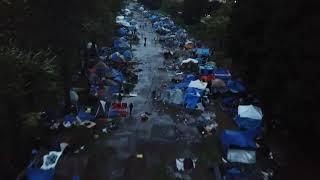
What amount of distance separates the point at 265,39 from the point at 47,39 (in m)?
14.3

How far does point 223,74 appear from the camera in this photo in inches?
1544

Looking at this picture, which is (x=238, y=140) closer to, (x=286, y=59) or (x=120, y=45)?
(x=286, y=59)

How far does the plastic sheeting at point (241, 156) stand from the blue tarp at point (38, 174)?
1020 cm

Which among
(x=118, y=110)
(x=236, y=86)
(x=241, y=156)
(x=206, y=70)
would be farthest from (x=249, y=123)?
(x=206, y=70)

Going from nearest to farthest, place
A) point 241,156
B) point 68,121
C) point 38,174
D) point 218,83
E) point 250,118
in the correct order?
1. point 38,174
2. point 241,156
3. point 68,121
4. point 250,118
5. point 218,83

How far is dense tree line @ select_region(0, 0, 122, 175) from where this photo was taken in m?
20.5

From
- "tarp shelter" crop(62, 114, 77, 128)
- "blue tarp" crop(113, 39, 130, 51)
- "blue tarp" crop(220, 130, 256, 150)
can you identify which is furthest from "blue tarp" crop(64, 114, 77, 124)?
"blue tarp" crop(113, 39, 130, 51)

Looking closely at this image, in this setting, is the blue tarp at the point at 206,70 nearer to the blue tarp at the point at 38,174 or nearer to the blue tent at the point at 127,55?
the blue tent at the point at 127,55

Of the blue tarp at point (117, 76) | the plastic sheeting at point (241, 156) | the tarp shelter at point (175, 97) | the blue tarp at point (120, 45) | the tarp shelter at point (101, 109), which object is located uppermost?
the blue tarp at point (120, 45)

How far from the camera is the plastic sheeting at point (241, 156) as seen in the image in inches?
950

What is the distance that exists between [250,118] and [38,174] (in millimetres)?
14964

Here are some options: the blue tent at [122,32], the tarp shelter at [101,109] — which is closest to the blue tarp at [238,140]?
the tarp shelter at [101,109]

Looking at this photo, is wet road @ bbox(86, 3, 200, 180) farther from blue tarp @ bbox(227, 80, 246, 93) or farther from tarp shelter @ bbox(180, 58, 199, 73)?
tarp shelter @ bbox(180, 58, 199, 73)

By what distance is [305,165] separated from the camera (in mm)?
24109
